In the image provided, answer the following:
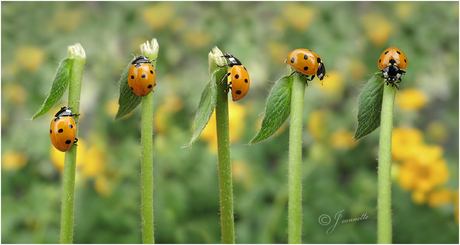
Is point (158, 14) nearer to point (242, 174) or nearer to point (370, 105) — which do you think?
point (242, 174)

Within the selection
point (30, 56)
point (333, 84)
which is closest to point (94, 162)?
point (30, 56)

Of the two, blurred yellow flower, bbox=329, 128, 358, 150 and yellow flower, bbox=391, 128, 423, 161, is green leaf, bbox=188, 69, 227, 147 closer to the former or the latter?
yellow flower, bbox=391, 128, 423, 161

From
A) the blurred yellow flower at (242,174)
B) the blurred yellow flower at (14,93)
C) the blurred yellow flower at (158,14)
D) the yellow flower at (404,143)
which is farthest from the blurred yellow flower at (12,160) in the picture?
the yellow flower at (404,143)

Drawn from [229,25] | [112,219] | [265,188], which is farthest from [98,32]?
[265,188]

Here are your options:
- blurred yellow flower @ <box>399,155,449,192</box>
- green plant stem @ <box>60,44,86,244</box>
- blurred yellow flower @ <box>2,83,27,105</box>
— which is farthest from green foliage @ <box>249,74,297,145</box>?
blurred yellow flower @ <box>2,83,27,105</box>

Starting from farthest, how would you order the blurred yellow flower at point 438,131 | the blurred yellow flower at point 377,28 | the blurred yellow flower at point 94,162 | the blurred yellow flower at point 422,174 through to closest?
the blurred yellow flower at point 438,131
the blurred yellow flower at point 377,28
the blurred yellow flower at point 94,162
the blurred yellow flower at point 422,174

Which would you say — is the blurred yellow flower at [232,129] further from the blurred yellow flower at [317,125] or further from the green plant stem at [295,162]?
the green plant stem at [295,162]

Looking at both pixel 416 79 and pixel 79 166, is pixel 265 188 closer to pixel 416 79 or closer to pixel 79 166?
pixel 79 166
